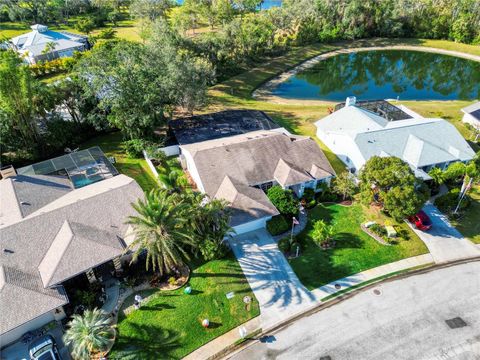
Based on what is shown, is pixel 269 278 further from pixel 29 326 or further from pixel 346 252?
pixel 29 326

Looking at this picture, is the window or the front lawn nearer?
the front lawn

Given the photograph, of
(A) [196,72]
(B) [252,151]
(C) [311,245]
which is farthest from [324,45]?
(C) [311,245]

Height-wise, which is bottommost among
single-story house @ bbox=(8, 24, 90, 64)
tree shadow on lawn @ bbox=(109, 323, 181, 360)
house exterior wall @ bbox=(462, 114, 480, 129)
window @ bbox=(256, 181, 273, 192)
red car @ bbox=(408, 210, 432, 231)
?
tree shadow on lawn @ bbox=(109, 323, 181, 360)

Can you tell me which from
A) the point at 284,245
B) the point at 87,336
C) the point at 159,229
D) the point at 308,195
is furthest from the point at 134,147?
the point at 87,336

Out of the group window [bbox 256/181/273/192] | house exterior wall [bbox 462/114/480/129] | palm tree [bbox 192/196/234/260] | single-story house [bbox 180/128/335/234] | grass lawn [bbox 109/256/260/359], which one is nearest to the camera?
grass lawn [bbox 109/256/260/359]

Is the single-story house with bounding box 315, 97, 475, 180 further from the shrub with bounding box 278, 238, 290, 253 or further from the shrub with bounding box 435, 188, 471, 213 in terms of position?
the shrub with bounding box 278, 238, 290, 253

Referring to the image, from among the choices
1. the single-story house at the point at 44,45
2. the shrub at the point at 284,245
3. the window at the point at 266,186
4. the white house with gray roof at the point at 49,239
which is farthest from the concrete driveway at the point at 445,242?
the single-story house at the point at 44,45

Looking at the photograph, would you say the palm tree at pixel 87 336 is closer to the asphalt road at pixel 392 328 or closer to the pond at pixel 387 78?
the asphalt road at pixel 392 328

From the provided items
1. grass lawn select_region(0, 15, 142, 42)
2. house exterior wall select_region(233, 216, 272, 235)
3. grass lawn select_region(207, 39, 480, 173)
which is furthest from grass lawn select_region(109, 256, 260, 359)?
grass lawn select_region(0, 15, 142, 42)
